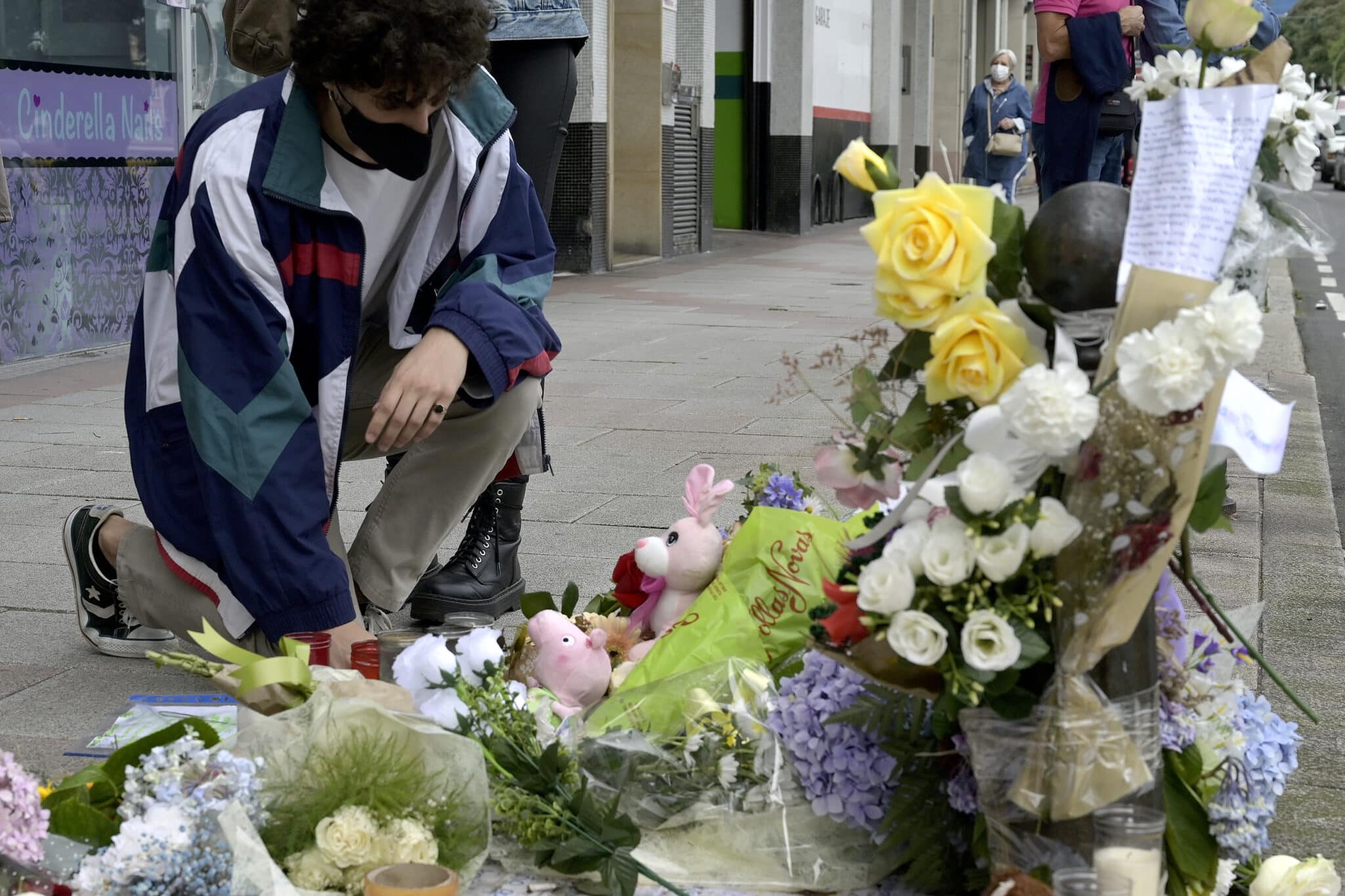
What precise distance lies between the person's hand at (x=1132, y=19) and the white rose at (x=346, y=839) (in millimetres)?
3886

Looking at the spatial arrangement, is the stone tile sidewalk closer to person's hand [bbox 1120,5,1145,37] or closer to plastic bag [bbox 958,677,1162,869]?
plastic bag [bbox 958,677,1162,869]

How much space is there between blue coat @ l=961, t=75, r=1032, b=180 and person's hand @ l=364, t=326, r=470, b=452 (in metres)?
12.2

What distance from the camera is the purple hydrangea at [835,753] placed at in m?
2.05

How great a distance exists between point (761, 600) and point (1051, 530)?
933 mm

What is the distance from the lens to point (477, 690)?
2318mm

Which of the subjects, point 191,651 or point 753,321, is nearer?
point 191,651

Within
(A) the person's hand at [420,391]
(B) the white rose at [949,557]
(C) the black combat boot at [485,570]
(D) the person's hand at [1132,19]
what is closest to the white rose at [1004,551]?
(B) the white rose at [949,557]

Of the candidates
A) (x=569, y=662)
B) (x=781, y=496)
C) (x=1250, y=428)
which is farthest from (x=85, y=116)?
(x=1250, y=428)

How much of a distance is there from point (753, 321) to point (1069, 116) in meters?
4.56

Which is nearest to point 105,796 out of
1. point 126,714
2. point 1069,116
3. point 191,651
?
point 126,714

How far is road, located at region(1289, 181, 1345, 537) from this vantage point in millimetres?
5164

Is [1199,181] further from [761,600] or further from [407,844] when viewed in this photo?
[407,844]

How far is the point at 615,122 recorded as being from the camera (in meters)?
13.8

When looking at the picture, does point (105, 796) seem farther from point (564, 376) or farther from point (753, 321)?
point (753, 321)
